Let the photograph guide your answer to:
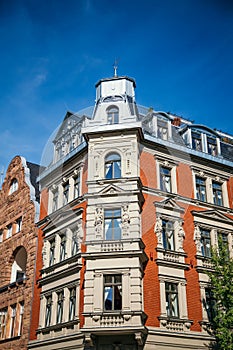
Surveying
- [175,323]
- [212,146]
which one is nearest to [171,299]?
[175,323]

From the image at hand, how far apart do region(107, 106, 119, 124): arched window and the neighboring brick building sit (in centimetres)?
777

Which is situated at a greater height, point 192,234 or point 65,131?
point 65,131

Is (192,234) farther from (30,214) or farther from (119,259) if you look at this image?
(30,214)

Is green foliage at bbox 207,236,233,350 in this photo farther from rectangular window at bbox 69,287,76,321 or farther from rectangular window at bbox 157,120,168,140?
rectangular window at bbox 157,120,168,140

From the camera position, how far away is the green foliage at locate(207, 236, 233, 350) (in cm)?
2044

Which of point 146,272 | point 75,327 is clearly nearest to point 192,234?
point 146,272

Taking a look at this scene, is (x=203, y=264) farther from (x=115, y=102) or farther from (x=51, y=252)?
(x=115, y=102)

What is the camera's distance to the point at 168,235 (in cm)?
2333

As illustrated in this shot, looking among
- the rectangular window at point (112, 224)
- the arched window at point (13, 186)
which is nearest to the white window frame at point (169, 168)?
the rectangular window at point (112, 224)

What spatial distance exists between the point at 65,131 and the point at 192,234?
10322 millimetres

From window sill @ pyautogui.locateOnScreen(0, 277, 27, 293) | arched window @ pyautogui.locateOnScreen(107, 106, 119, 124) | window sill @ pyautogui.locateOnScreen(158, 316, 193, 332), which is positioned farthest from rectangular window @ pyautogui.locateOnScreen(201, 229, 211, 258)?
window sill @ pyautogui.locateOnScreen(0, 277, 27, 293)

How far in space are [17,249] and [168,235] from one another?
1131cm

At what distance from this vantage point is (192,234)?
2392 cm

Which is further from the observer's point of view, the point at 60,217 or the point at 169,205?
the point at 60,217
